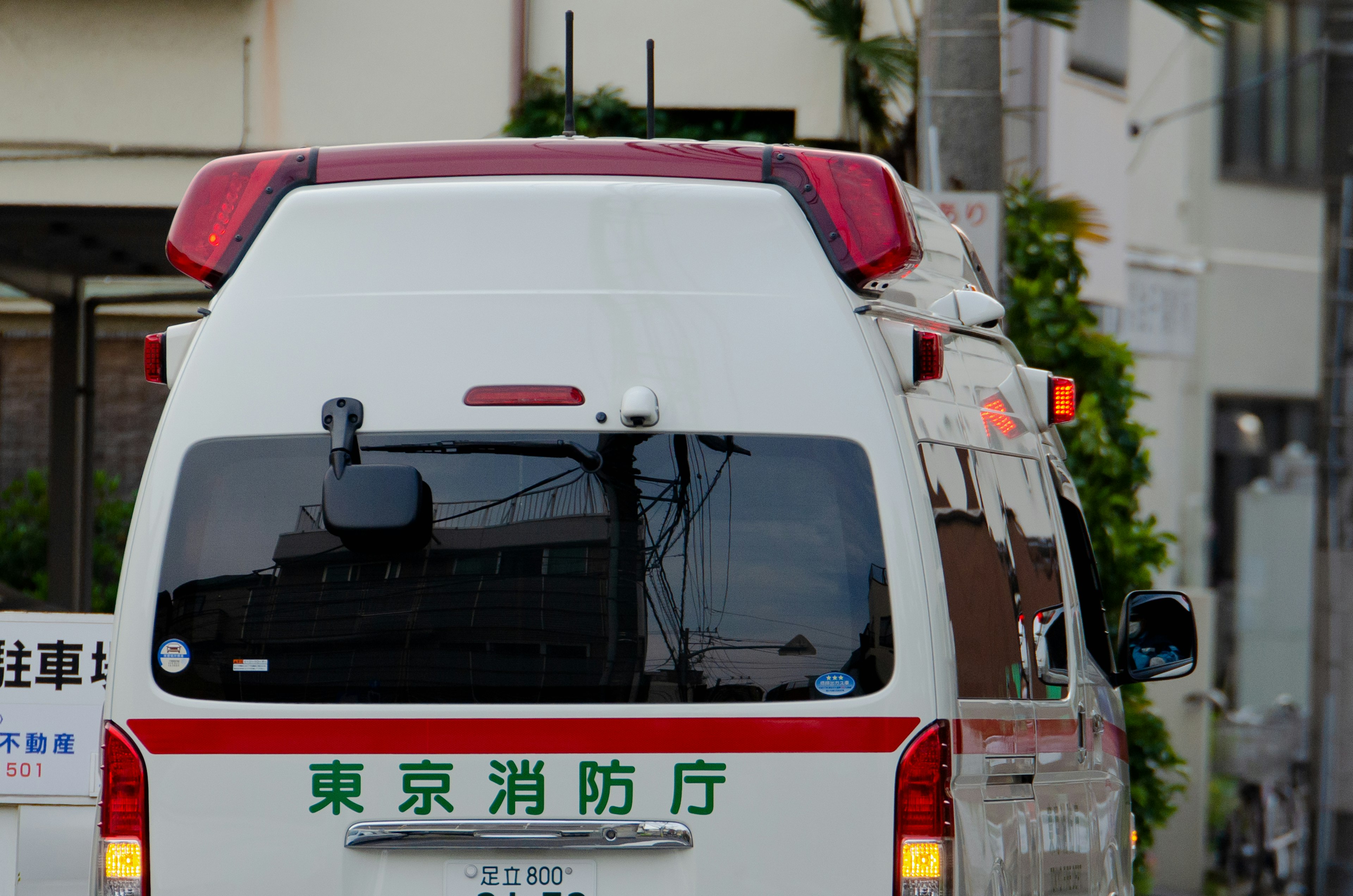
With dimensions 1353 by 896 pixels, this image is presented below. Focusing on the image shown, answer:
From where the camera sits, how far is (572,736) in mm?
3254

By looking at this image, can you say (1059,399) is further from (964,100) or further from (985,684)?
(964,100)

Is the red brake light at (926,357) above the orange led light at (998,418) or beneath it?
above

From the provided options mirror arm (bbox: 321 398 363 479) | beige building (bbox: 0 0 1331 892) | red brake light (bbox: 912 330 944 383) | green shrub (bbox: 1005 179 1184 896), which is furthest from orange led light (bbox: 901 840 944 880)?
beige building (bbox: 0 0 1331 892)

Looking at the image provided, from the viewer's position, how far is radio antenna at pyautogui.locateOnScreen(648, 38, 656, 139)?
13.7ft

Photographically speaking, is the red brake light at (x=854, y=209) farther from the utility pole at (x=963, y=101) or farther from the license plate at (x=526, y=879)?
the utility pole at (x=963, y=101)

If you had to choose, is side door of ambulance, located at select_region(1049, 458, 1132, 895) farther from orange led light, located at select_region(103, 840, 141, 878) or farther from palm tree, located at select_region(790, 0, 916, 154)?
palm tree, located at select_region(790, 0, 916, 154)

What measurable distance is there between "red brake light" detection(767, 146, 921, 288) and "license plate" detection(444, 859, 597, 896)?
1305mm

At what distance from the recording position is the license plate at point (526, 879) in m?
3.25

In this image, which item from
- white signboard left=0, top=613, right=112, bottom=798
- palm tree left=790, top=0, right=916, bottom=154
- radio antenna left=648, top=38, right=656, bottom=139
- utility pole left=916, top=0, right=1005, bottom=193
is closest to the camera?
radio antenna left=648, top=38, right=656, bottom=139

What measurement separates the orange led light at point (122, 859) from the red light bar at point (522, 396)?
1.11 meters

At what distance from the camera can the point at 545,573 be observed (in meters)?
3.32

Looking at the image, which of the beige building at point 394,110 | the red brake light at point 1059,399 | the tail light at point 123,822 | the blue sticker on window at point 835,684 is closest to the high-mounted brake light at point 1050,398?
the red brake light at point 1059,399

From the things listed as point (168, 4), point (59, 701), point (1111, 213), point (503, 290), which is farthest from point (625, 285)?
point (1111, 213)

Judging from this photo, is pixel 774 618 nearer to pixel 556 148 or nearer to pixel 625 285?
pixel 625 285
